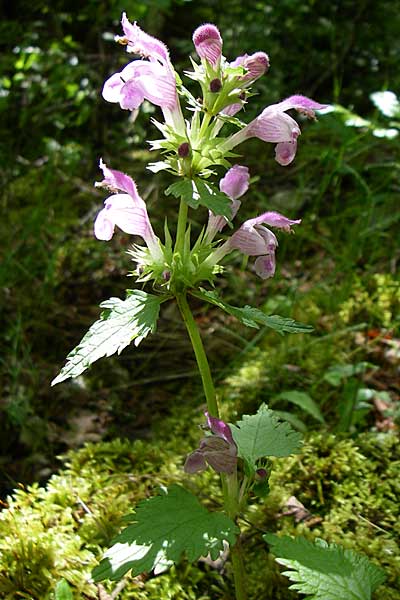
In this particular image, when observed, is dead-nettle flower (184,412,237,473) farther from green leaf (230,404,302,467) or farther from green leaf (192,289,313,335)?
green leaf (192,289,313,335)

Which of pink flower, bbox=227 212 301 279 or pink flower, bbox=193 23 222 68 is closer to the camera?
pink flower, bbox=193 23 222 68

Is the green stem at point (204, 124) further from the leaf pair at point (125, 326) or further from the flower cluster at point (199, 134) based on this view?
the leaf pair at point (125, 326)

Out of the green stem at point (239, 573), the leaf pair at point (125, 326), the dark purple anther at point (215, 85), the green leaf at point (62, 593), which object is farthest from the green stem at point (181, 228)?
the green leaf at point (62, 593)

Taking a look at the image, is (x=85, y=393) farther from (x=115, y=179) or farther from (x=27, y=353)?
(x=115, y=179)

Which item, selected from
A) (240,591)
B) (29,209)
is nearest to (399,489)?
(240,591)

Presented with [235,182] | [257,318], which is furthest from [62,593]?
[235,182]

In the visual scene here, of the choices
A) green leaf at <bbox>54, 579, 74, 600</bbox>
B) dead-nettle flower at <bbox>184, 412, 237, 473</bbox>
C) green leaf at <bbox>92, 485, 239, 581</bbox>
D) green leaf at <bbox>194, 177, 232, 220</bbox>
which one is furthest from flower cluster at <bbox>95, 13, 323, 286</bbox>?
green leaf at <bbox>54, 579, 74, 600</bbox>
